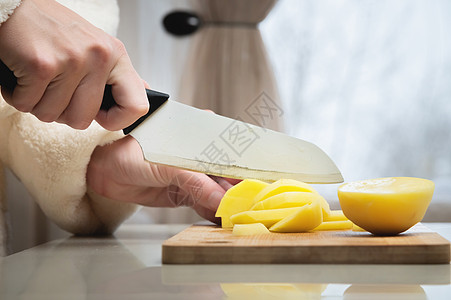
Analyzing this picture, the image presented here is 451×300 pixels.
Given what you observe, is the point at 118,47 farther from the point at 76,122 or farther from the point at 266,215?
the point at 266,215

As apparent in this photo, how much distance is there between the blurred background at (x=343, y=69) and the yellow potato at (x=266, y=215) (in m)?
1.05

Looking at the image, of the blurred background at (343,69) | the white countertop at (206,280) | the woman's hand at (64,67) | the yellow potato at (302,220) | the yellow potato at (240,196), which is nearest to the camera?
the white countertop at (206,280)

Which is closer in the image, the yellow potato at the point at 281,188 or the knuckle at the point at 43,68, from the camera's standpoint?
the knuckle at the point at 43,68

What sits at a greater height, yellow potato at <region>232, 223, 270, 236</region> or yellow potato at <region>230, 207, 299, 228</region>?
yellow potato at <region>230, 207, 299, 228</region>

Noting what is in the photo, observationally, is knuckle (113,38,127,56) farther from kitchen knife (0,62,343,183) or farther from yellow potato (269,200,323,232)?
yellow potato (269,200,323,232)

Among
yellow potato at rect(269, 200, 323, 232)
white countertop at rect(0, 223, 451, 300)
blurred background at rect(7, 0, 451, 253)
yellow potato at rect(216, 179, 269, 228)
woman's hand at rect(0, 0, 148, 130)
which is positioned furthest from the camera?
blurred background at rect(7, 0, 451, 253)

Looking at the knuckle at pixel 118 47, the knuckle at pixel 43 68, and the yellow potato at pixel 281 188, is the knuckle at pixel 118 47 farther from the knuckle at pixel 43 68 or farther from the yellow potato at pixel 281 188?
the yellow potato at pixel 281 188

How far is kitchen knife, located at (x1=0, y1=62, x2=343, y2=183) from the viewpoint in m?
0.71

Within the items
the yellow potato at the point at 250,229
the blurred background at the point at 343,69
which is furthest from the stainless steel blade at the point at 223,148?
the blurred background at the point at 343,69

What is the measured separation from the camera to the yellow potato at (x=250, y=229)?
65 centimetres

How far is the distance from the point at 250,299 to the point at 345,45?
1.51 metres

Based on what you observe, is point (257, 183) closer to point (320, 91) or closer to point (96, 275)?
point (96, 275)

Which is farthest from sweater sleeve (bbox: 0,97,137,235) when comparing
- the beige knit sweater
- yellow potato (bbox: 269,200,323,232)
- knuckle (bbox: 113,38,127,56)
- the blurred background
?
the blurred background

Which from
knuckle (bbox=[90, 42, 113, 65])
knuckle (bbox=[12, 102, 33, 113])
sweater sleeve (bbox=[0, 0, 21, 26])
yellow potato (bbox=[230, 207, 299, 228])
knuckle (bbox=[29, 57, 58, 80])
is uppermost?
sweater sleeve (bbox=[0, 0, 21, 26])
